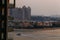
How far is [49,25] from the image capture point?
52.6 ft

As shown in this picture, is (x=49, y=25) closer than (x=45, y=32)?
Yes

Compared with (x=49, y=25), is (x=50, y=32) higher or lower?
lower
